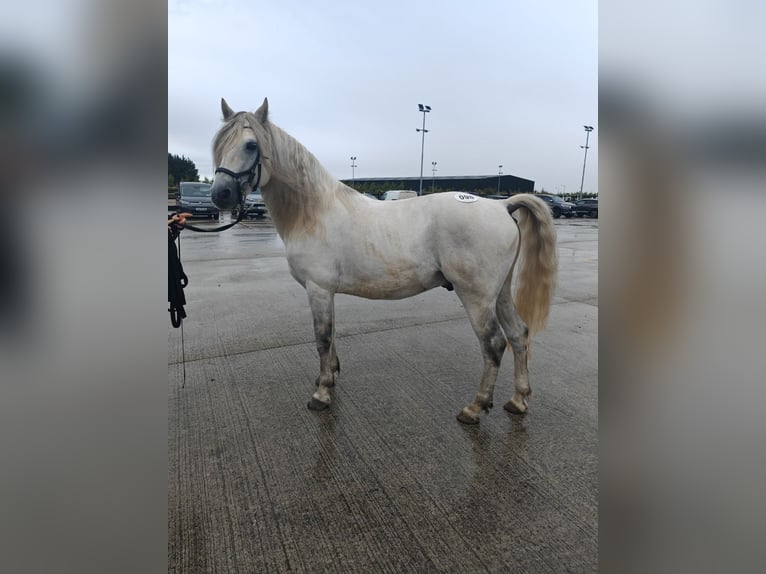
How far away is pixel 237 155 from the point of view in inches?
106

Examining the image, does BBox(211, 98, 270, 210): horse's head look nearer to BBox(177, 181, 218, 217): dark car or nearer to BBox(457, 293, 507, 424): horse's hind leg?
BBox(457, 293, 507, 424): horse's hind leg

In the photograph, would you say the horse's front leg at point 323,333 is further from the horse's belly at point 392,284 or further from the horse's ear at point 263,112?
the horse's ear at point 263,112

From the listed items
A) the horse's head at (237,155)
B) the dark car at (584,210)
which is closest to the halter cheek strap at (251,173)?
the horse's head at (237,155)

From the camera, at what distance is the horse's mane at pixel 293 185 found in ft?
9.37

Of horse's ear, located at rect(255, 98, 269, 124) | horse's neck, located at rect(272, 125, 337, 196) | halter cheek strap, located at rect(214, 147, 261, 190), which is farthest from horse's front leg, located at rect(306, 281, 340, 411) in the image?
horse's ear, located at rect(255, 98, 269, 124)

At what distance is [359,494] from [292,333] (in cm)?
268

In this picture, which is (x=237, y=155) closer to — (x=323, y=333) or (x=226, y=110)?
(x=226, y=110)

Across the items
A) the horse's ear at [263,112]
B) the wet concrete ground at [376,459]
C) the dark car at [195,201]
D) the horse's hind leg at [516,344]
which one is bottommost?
the wet concrete ground at [376,459]

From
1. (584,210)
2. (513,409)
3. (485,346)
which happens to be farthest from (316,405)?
(584,210)

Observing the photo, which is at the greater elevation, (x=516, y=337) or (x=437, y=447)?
(x=516, y=337)

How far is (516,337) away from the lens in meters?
3.05
